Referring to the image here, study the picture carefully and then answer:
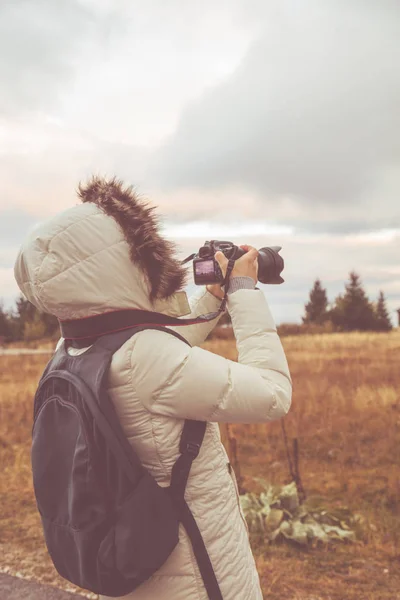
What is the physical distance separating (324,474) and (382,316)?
40148 millimetres

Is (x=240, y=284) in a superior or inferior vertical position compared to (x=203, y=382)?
superior

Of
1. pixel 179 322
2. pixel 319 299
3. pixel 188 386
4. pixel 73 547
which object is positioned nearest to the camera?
pixel 188 386

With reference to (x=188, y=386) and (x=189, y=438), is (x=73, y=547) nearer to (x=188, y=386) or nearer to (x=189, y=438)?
(x=189, y=438)

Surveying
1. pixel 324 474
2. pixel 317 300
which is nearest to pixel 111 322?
pixel 324 474

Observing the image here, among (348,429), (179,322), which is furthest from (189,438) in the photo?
(348,429)

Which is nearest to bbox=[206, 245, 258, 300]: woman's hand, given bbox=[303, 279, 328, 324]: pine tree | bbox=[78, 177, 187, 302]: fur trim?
bbox=[78, 177, 187, 302]: fur trim

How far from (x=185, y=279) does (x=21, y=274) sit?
0.49m

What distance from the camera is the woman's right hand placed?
5.93ft

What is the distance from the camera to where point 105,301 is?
66.3 inches

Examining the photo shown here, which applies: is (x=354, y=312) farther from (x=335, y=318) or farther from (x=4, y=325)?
(x=4, y=325)

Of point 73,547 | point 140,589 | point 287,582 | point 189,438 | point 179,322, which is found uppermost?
point 179,322

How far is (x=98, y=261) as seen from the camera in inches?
65.9

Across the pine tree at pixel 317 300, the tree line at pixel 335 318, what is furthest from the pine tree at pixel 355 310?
the pine tree at pixel 317 300

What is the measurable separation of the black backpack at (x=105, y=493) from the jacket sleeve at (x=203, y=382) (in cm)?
8
